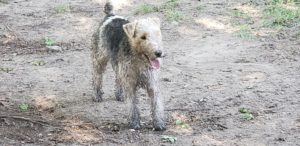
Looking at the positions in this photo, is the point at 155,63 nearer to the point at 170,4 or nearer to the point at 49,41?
the point at 49,41

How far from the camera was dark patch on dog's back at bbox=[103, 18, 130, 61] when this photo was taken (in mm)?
6973

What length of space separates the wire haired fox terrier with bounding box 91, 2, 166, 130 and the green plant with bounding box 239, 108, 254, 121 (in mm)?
1095

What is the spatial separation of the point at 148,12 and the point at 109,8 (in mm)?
4749

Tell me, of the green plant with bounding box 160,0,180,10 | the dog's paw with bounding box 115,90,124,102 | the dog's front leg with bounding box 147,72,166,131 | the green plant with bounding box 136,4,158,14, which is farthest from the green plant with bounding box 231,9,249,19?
the dog's front leg with bounding box 147,72,166,131

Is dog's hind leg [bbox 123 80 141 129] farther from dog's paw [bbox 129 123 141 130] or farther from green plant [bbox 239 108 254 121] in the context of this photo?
green plant [bbox 239 108 254 121]

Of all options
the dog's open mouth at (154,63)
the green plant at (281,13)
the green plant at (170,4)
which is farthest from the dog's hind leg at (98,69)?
the green plant at (170,4)

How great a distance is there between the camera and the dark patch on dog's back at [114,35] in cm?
697

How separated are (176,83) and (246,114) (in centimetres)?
166

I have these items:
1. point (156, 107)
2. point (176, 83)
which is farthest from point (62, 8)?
point (156, 107)

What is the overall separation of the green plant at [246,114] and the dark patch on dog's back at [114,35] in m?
1.80

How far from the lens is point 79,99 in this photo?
812cm

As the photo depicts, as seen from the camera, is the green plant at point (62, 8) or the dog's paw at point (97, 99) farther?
the green plant at point (62, 8)

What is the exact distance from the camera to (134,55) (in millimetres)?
6527

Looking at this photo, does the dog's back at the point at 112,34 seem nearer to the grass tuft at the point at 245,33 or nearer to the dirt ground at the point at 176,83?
the dirt ground at the point at 176,83
